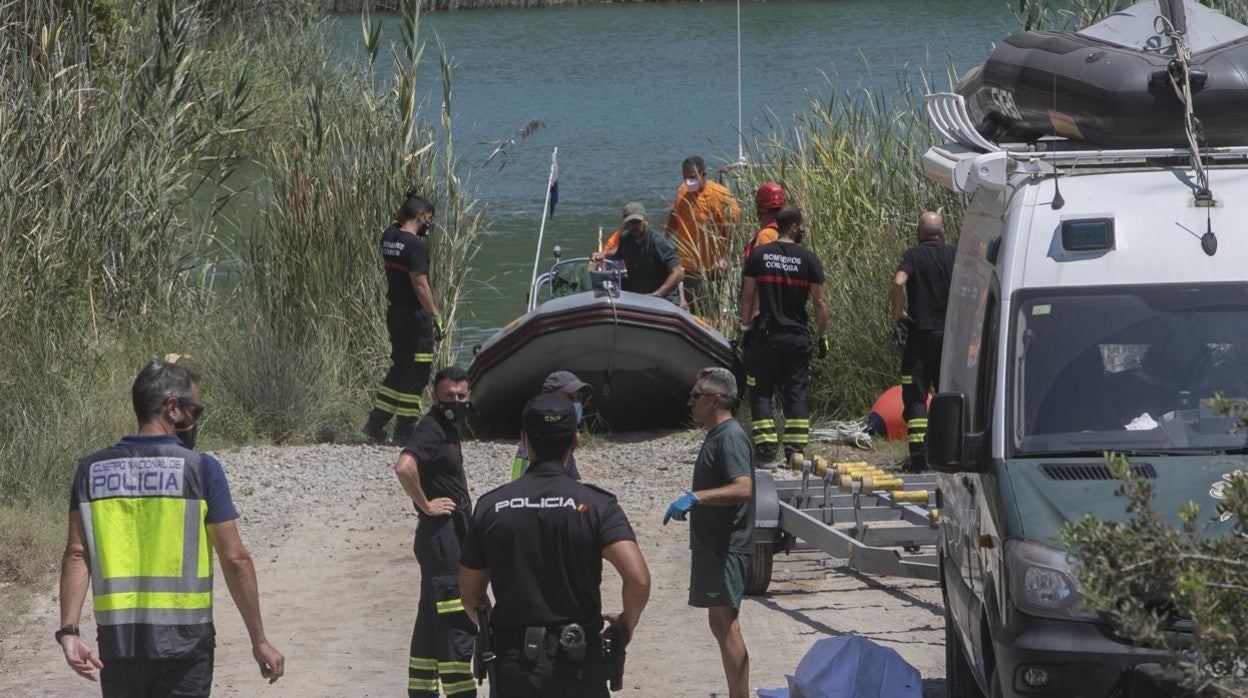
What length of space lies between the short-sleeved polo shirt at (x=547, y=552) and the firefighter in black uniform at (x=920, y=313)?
6.63 meters

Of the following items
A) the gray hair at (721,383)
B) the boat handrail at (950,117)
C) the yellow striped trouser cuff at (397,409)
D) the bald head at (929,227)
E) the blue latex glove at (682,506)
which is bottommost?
the yellow striped trouser cuff at (397,409)

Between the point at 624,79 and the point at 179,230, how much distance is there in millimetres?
21451

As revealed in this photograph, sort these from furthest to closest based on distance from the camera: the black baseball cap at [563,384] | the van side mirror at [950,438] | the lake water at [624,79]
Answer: the lake water at [624,79]
the black baseball cap at [563,384]
the van side mirror at [950,438]

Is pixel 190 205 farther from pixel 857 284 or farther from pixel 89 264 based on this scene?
pixel 857 284

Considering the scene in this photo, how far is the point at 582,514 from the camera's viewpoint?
5.06m

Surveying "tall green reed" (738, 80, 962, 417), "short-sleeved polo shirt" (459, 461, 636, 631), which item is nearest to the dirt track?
"short-sleeved polo shirt" (459, 461, 636, 631)

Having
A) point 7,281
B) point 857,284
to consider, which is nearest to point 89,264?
point 7,281

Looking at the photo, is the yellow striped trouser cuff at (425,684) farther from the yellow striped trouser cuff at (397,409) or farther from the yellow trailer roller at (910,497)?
the yellow striped trouser cuff at (397,409)

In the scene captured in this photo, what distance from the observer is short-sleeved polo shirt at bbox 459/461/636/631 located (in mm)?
5035

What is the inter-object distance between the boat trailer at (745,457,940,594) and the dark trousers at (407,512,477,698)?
1787 millimetres

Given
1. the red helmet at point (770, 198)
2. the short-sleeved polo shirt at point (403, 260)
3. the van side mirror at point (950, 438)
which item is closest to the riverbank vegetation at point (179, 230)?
the short-sleeved polo shirt at point (403, 260)

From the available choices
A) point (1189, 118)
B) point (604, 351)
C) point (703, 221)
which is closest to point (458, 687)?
point (1189, 118)

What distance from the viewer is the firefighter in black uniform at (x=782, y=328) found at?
11398mm

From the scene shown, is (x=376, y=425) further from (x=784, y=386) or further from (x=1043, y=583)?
(x=1043, y=583)
